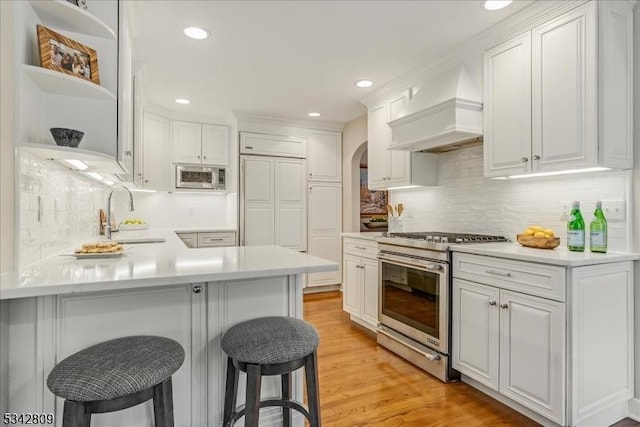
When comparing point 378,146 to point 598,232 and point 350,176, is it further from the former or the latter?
point 598,232

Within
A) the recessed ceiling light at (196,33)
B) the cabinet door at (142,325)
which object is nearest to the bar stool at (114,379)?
the cabinet door at (142,325)

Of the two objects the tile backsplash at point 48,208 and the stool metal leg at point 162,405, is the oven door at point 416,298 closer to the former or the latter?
the stool metal leg at point 162,405

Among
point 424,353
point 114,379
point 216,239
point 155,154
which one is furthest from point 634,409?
point 155,154

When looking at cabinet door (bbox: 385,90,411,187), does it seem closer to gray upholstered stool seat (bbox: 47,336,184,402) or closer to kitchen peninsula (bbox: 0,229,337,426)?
kitchen peninsula (bbox: 0,229,337,426)

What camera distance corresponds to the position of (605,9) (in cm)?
191

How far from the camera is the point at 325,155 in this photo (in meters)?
5.08

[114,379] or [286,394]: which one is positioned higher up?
[114,379]

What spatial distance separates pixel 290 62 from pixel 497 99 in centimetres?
171

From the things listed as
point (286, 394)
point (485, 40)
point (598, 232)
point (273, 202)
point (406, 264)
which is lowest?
point (286, 394)

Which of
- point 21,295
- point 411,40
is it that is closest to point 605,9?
point 411,40

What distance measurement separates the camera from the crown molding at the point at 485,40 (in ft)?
6.83

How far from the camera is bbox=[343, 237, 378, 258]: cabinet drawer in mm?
3240

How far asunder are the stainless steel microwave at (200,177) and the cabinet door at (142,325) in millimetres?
3626

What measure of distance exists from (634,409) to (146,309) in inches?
104
